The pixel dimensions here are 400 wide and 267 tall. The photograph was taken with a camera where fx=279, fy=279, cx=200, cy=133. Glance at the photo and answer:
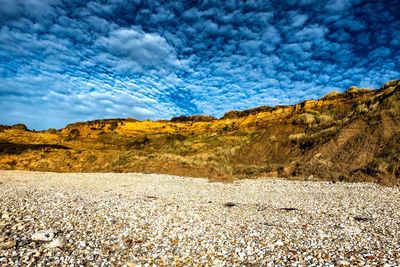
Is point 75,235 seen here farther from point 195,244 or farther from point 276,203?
point 276,203

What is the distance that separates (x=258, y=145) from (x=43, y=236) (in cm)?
4211

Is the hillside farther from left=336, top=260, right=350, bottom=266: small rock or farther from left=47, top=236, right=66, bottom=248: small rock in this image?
left=47, top=236, right=66, bottom=248: small rock

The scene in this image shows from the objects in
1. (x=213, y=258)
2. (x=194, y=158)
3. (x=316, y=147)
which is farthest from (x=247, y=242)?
(x=194, y=158)

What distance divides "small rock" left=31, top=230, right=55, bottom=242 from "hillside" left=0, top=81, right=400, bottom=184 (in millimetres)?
25839

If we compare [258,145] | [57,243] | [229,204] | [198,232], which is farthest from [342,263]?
[258,145]

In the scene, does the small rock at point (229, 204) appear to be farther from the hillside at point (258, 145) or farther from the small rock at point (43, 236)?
the hillside at point (258, 145)

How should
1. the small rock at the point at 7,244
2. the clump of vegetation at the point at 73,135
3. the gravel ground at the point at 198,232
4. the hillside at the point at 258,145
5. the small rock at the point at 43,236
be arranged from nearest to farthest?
the small rock at the point at 7,244
the gravel ground at the point at 198,232
the small rock at the point at 43,236
the hillside at the point at 258,145
the clump of vegetation at the point at 73,135

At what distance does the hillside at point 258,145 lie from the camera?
3142 centimetres

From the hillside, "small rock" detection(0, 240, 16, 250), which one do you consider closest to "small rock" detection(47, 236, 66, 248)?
"small rock" detection(0, 240, 16, 250)

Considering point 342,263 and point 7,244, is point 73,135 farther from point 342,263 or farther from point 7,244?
point 342,263

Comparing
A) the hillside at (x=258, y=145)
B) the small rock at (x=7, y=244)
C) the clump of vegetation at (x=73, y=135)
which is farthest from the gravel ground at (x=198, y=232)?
the clump of vegetation at (x=73, y=135)

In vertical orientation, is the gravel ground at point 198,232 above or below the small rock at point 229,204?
below

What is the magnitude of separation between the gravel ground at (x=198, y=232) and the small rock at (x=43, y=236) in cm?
3

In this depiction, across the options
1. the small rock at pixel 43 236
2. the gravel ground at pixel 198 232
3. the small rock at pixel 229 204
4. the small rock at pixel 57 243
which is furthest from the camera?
the small rock at pixel 229 204
